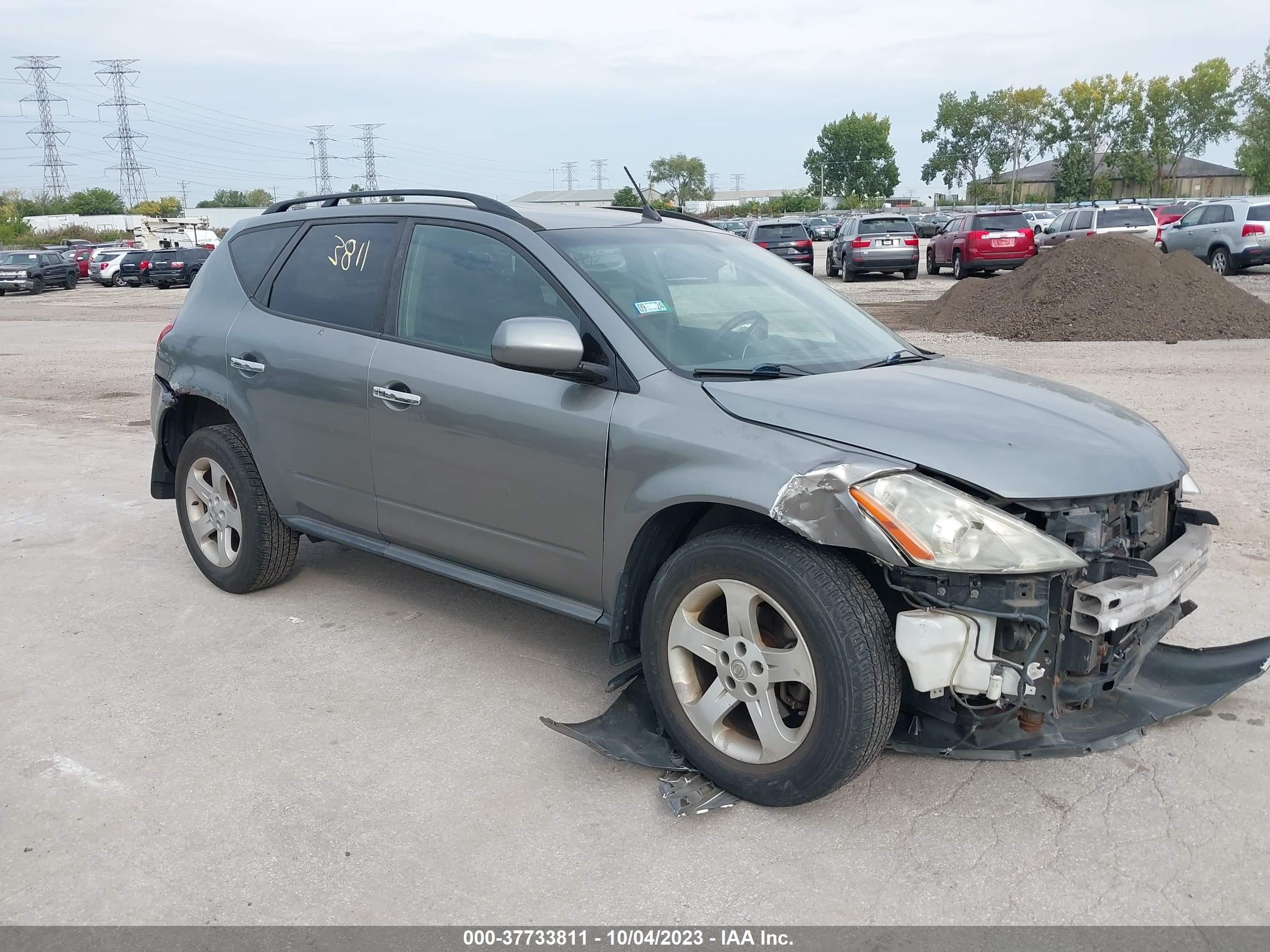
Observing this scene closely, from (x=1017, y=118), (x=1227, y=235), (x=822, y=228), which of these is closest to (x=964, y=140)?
(x=1017, y=118)

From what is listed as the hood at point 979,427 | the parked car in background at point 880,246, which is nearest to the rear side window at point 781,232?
the parked car in background at point 880,246

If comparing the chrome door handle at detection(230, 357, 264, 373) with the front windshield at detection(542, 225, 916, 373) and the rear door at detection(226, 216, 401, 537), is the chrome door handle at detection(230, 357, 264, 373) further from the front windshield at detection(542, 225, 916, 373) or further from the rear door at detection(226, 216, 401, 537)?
the front windshield at detection(542, 225, 916, 373)

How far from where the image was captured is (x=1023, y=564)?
2857 millimetres

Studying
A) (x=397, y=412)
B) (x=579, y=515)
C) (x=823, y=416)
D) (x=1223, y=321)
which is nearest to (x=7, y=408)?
(x=397, y=412)

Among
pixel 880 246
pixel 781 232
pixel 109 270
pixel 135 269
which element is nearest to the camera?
pixel 880 246

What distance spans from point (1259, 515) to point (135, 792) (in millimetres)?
5920

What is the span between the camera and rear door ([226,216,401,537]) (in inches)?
176

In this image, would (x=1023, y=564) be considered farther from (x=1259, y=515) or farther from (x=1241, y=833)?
(x=1259, y=515)

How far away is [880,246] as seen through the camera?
27891 mm

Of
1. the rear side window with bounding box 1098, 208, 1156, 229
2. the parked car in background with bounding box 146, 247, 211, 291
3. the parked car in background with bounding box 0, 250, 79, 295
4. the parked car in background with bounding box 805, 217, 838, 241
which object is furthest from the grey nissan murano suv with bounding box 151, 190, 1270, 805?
the parked car in background with bounding box 805, 217, 838, 241

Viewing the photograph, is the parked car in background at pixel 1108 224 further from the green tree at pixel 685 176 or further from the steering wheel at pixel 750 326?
the green tree at pixel 685 176

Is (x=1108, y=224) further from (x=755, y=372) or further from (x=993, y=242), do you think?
(x=755, y=372)

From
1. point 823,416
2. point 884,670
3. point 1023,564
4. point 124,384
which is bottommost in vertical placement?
point 124,384

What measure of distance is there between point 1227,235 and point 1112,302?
380 inches
